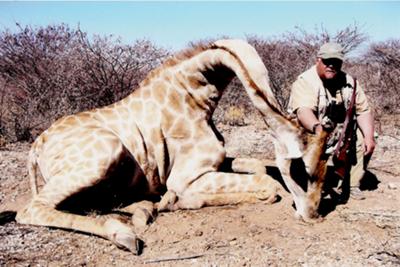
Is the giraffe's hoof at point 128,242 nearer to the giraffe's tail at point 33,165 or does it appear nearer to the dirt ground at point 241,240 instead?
the dirt ground at point 241,240

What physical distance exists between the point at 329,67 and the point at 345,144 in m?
0.75

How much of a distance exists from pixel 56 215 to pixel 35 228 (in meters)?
0.20

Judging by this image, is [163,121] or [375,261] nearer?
[375,261]

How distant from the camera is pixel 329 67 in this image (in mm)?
4801

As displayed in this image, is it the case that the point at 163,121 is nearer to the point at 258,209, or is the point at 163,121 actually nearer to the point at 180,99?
the point at 180,99

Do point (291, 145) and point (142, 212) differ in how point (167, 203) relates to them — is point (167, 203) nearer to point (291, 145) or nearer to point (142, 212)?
point (142, 212)

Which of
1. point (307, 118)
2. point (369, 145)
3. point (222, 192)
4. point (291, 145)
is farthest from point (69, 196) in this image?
point (369, 145)

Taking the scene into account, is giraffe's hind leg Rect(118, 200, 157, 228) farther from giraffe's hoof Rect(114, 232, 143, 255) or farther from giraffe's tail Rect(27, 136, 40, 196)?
giraffe's tail Rect(27, 136, 40, 196)

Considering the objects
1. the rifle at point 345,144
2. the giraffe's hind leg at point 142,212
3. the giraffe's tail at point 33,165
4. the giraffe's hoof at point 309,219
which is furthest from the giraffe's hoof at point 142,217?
the rifle at point 345,144

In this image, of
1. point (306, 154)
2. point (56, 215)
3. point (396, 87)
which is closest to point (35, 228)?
point (56, 215)

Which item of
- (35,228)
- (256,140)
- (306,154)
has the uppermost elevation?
(306,154)

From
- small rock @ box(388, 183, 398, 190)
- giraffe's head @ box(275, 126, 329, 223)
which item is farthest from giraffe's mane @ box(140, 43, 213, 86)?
small rock @ box(388, 183, 398, 190)

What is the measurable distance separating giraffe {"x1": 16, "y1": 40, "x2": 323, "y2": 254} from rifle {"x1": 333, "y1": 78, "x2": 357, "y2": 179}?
640mm

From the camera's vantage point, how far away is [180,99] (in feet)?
16.4
